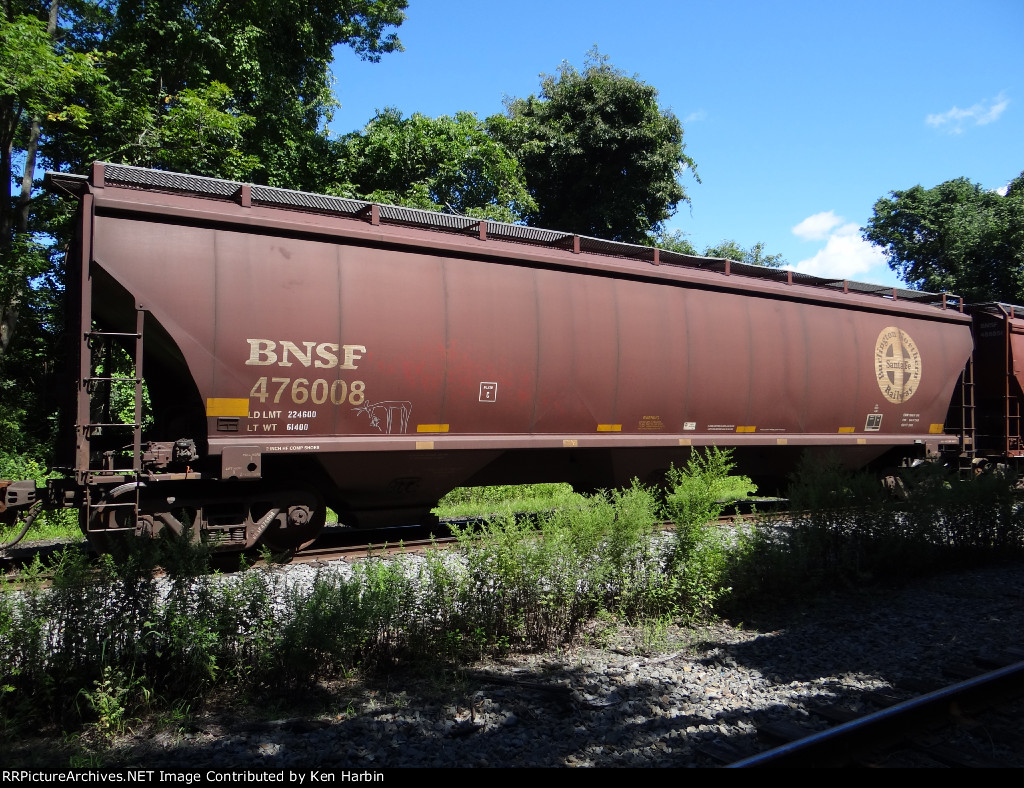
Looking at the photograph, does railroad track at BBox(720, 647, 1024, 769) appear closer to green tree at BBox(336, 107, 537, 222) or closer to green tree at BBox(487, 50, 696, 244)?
green tree at BBox(336, 107, 537, 222)

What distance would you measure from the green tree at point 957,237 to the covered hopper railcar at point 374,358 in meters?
21.0

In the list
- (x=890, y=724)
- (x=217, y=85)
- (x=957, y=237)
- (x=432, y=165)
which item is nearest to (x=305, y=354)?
(x=890, y=724)

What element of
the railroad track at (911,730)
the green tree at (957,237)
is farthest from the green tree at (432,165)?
the green tree at (957,237)

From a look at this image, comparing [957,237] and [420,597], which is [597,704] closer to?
[420,597]

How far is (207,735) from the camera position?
12.1 ft

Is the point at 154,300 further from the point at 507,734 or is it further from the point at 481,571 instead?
the point at 507,734

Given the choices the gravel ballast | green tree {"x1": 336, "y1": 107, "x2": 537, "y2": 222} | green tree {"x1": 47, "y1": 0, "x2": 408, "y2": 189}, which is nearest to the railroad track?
the gravel ballast

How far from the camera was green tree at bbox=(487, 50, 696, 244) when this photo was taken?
23531mm

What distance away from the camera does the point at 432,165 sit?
18484 millimetres

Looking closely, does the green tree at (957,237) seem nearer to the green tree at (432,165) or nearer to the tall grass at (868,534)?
the green tree at (432,165)

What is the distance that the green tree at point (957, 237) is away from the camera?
26.2m

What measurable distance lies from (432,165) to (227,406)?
13.2 m

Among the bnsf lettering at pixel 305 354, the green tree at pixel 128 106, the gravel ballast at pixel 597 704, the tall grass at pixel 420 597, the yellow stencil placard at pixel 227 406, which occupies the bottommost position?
the gravel ballast at pixel 597 704

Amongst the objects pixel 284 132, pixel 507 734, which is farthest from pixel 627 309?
pixel 284 132
